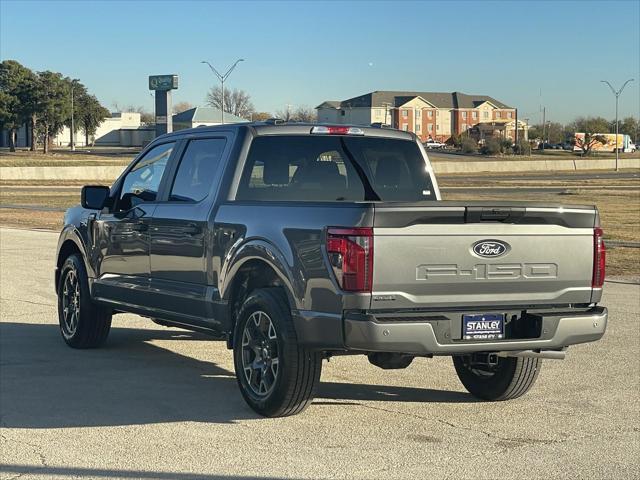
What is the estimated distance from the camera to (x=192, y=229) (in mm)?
8211

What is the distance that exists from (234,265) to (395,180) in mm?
1776

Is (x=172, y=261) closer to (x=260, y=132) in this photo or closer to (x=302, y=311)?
(x=260, y=132)

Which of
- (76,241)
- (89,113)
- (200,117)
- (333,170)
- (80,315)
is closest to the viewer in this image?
(333,170)

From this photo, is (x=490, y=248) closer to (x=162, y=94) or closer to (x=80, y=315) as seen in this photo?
(x=80, y=315)

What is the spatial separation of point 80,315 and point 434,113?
160 m

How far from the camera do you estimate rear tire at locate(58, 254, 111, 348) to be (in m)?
9.92

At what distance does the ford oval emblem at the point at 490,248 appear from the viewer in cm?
673

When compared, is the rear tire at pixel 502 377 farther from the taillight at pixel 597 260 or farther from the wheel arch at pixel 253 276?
the wheel arch at pixel 253 276

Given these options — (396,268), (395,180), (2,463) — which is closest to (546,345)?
(396,268)

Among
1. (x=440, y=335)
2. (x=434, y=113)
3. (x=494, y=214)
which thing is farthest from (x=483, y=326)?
(x=434, y=113)

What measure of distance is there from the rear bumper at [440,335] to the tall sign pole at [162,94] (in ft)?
271

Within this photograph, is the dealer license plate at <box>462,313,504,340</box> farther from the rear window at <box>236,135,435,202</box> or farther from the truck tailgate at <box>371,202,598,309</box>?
the rear window at <box>236,135,435,202</box>

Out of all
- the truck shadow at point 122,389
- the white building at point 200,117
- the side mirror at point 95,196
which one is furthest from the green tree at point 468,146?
the side mirror at point 95,196

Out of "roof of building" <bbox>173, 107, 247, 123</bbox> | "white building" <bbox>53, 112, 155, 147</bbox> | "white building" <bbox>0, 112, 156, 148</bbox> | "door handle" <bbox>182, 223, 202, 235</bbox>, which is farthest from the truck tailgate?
"white building" <bbox>53, 112, 155, 147</bbox>
